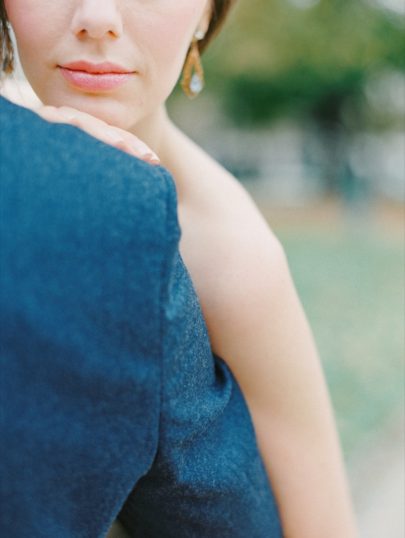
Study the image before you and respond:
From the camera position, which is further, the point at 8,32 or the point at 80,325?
the point at 8,32

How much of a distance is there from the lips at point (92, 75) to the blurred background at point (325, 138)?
22.1ft

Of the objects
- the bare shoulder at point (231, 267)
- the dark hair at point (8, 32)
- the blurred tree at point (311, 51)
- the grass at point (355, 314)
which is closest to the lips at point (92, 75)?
the dark hair at point (8, 32)

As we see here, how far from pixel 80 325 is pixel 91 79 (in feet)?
1.57

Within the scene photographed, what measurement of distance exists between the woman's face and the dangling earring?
305 mm

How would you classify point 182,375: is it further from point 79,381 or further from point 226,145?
point 226,145

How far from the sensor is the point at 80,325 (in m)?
0.77

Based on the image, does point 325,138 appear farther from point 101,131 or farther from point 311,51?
point 101,131

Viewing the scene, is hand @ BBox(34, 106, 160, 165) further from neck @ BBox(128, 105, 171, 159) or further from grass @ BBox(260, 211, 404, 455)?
grass @ BBox(260, 211, 404, 455)

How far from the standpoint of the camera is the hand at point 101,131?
90 centimetres

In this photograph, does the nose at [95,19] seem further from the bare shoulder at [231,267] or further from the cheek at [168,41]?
the bare shoulder at [231,267]

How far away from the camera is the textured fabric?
0.76 meters

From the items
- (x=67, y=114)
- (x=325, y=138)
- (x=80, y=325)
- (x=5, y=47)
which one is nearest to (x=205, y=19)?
(x=5, y=47)

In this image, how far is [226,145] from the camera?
89.5 ft

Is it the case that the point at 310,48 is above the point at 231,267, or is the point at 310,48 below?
below
